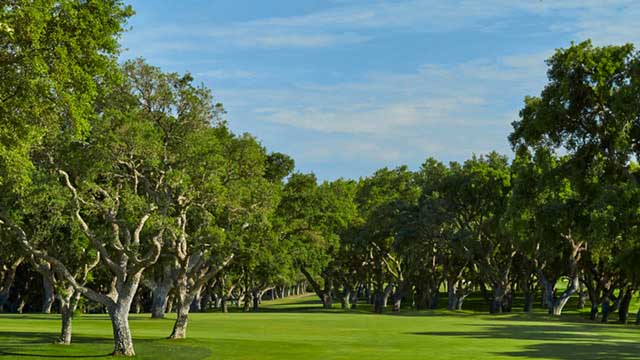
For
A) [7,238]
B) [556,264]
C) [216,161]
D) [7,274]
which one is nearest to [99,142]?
[216,161]

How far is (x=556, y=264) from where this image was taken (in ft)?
309

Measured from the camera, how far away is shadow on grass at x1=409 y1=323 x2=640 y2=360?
35.9 meters

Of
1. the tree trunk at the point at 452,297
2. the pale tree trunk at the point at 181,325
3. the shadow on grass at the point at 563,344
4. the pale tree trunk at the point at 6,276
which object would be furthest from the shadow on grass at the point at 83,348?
the tree trunk at the point at 452,297

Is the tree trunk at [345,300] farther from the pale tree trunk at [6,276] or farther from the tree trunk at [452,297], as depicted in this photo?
the pale tree trunk at [6,276]

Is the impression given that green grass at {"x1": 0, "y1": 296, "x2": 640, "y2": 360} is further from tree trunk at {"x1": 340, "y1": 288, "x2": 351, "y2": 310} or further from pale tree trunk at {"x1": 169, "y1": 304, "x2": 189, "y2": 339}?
tree trunk at {"x1": 340, "y1": 288, "x2": 351, "y2": 310}

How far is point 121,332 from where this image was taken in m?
36.8

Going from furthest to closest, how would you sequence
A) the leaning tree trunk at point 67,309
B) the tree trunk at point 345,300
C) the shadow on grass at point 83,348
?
1. the tree trunk at point 345,300
2. the leaning tree trunk at point 67,309
3. the shadow on grass at point 83,348

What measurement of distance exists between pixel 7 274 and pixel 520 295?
83.7m

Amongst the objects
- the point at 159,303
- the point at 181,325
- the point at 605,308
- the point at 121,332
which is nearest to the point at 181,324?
the point at 181,325

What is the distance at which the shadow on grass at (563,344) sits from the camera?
118ft

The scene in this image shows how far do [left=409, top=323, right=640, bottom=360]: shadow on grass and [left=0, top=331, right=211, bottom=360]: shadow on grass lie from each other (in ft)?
48.1

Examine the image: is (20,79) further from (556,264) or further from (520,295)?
(520,295)

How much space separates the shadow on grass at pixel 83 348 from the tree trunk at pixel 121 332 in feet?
1.61

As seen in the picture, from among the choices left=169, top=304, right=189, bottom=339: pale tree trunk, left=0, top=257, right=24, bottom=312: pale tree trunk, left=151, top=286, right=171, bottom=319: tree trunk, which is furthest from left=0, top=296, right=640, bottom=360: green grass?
left=0, top=257, right=24, bottom=312: pale tree trunk
